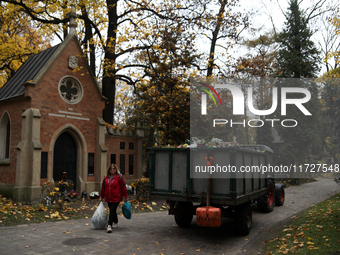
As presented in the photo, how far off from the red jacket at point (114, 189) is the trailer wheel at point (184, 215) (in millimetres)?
1621

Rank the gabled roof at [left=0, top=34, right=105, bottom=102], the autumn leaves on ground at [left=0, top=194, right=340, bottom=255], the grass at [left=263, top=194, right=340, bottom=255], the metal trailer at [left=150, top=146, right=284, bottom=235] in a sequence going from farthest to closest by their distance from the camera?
the gabled roof at [left=0, top=34, right=105, bottom=102], the metal trailer at [left=150, top=146, right=284, bottom=235], the autumn leaves on ground at [left=0, top=194, right=340, bottom=255], the grass at [left=263, top=194, right=340, bottom=255]

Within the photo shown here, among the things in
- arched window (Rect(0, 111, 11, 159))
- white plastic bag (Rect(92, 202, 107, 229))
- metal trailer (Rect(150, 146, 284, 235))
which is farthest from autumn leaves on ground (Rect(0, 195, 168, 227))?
metal trailer (Rect(150, 146, 284, 235))

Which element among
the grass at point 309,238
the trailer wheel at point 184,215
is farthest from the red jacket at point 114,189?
the grass at point 309,238

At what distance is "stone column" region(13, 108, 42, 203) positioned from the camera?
1280cm

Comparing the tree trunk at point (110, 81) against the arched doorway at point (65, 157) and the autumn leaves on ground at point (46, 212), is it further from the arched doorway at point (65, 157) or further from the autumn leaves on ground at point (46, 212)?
the autumn leaves on ground at point (46, 212)

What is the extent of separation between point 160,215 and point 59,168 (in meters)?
6.28

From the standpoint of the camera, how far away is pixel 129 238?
7.54 meters

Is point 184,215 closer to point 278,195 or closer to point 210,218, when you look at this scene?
point 210,218

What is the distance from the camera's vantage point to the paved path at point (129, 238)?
6.57 metres

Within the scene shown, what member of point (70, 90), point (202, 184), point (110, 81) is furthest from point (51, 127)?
point (202, 184)

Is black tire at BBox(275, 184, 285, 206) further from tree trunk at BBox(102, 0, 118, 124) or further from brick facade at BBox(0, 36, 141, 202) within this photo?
tree trunk at BBox(102, 0, 118, 124)

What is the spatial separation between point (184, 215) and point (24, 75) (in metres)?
11.5

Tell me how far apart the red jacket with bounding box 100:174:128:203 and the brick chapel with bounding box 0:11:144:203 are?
19.8 feet

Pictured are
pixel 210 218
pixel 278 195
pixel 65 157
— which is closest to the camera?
pixel 210 218
